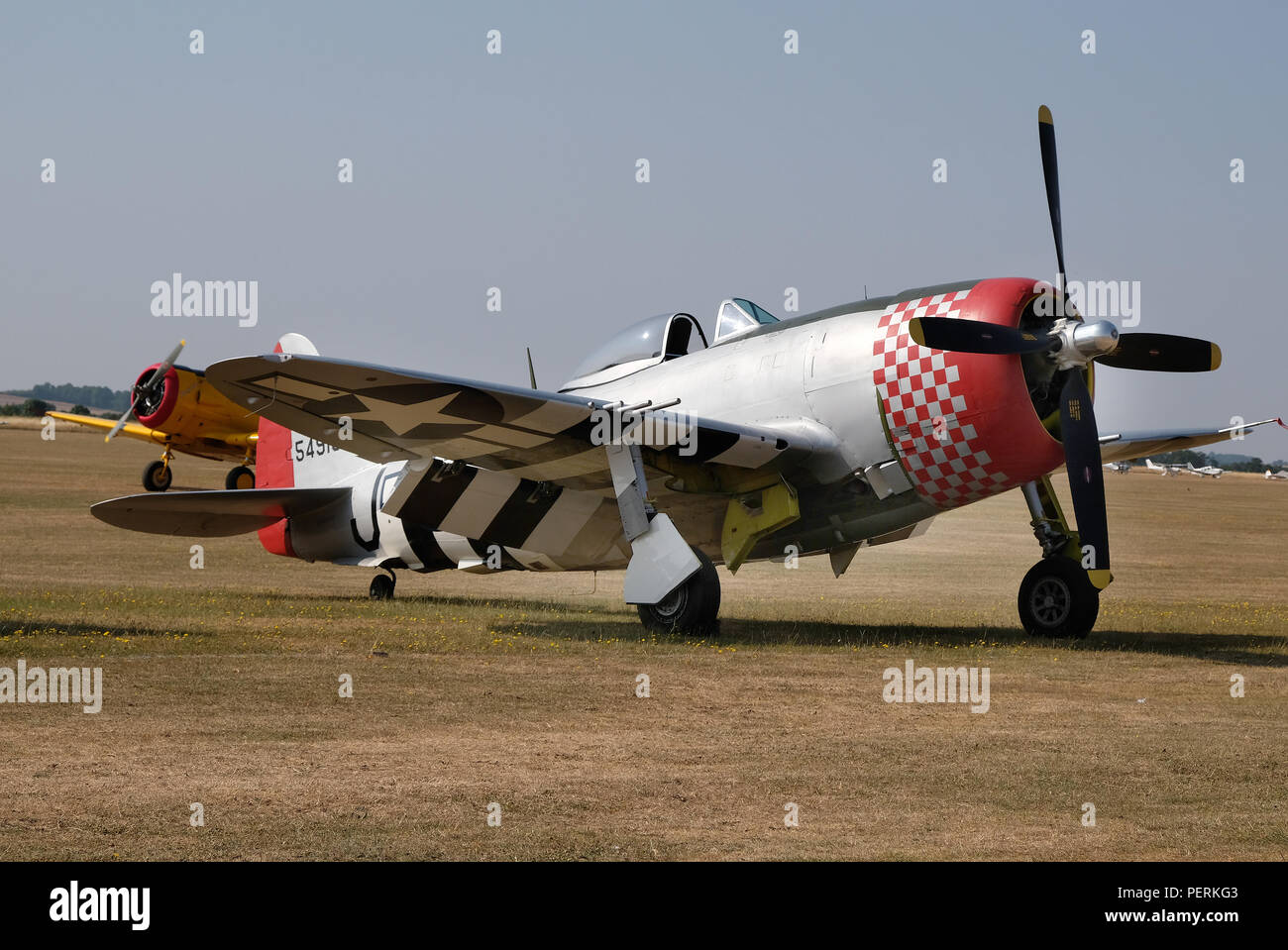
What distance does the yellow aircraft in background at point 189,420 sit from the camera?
36312 mm

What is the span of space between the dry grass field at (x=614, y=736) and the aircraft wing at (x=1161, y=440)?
1.93m

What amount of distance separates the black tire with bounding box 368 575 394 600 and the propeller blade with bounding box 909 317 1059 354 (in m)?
8.08

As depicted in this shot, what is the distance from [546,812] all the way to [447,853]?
0.74m

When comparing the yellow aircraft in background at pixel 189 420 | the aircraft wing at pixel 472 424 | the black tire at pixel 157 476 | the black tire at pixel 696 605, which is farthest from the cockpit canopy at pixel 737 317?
the black tire at pixel 157 476

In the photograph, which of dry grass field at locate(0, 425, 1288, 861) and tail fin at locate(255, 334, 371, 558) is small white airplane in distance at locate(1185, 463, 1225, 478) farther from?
dry grass field at locate(0, 425, 1288, 861)

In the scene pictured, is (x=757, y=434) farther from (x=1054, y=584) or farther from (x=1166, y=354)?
(x=1166, y=354)

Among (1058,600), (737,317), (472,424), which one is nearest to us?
(472,424)

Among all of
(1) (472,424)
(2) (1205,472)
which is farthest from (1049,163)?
(2) (1205,472)

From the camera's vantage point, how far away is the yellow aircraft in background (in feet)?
119

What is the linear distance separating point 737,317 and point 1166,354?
4.17 m

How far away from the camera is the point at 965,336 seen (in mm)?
10461

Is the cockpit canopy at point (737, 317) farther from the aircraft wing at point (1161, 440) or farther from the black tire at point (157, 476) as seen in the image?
the black tire at point (157, 476)

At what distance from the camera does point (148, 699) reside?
25.8ft

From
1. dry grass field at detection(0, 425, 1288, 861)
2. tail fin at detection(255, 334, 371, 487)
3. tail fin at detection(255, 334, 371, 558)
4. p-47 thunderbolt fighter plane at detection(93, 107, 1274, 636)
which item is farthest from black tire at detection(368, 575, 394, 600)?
p-47 thunderbolt fighter plane at detection(93, 107, 1274, 636)
